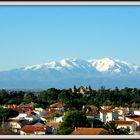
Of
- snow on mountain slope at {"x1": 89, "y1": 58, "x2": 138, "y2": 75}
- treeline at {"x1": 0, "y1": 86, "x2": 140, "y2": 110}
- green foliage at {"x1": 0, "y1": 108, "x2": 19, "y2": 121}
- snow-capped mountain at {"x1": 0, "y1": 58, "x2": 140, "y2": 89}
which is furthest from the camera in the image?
snow on mountain slope at {"x1": 89, "y1": 58, "x2": 138, "y2": 75}

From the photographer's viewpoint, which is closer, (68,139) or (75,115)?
(68,139)

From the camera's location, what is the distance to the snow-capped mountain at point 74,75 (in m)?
37.7

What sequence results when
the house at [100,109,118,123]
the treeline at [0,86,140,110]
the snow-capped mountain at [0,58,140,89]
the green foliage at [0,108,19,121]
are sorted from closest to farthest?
the green foliage at [0,108,19,121], the house at [100,109,118,123], the treeline at [0,86,140,110], the snow-capped mountain at [0,58,140,89]

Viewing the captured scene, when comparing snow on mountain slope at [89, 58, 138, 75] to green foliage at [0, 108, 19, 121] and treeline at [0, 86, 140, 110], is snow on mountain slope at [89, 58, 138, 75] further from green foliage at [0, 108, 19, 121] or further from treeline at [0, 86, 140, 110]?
green foliage at [0, 108, 19, 121]

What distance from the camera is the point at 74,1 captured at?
152cm

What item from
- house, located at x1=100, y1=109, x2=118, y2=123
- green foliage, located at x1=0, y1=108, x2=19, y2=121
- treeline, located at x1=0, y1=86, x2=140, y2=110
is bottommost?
house, located at x1=100, y1=109, x2=118, y2=123

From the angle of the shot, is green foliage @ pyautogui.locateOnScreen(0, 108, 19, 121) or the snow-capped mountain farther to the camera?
the snow-capped mountain

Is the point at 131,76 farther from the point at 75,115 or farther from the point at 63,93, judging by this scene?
the point at 75,115

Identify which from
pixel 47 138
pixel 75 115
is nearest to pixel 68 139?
pixel 47 138

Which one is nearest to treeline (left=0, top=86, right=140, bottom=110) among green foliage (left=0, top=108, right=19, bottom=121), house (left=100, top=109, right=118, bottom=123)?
house (left=100, top=109, right=118, bottom=123)

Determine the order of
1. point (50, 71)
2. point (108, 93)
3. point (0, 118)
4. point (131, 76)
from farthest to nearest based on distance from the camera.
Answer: point (50, 71)
point (131, 76)
point (108, 93)
point (0, 118)

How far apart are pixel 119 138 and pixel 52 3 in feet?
1.67

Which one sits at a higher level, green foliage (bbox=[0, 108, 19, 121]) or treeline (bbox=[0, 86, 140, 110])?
treeline (bbox=[0, 86, 140, 110])

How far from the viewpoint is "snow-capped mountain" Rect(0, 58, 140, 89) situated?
37719 millimetres
